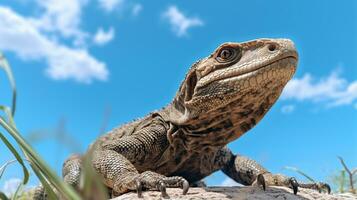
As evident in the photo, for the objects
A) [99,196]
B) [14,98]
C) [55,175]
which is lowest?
[99,196]

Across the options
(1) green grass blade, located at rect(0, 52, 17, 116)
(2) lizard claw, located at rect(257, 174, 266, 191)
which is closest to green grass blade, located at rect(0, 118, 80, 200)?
(1) green grass blade, located at rect(0, 52, 17, 116)

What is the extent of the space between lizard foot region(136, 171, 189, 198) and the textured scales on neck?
1.32 meters

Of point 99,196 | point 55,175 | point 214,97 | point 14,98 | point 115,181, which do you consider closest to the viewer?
point 99,196

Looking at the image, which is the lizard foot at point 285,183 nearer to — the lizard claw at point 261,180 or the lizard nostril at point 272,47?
the lizard claw at point 261,180

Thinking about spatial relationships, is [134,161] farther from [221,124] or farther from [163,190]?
[163,190]

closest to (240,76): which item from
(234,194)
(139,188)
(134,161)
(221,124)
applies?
(221,124)

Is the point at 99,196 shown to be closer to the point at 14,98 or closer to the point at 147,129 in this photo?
the point at 14,98

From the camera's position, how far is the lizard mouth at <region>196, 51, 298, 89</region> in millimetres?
4859

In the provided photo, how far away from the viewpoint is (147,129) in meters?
6.19

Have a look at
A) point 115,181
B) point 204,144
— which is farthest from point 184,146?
point 115,181

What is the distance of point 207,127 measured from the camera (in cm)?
545

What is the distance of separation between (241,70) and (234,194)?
144cm

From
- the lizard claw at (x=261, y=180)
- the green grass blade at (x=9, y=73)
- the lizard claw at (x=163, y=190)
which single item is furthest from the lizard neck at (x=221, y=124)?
the green grass blade at (x=9, y=73)

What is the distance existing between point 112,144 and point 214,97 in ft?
4.45
